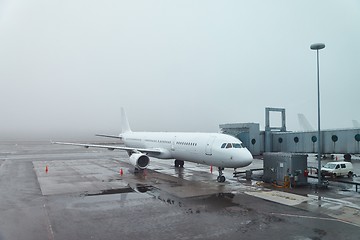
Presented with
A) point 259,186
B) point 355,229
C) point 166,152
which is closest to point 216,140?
point 259,186

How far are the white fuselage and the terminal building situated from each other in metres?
3.79

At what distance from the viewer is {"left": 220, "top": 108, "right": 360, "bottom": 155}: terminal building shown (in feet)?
72.9

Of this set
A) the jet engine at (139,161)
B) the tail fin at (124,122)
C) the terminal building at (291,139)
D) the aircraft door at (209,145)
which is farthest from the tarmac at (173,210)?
the tail fin at (124,122)

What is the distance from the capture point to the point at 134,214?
1417 cm

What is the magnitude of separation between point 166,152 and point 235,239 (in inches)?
759

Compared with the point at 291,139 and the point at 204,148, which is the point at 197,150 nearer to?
the point at 204,148

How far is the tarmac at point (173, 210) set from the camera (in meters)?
11.7

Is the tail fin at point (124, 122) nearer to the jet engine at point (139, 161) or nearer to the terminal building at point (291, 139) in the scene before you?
the jet engine at point (139, 161)

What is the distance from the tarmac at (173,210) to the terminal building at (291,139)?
9.71 feet

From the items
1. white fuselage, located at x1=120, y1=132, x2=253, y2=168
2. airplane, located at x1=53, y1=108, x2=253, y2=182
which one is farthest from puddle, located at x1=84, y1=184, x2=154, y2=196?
white fuselage, located at x1=120, y1=132, x2=253, y2=168

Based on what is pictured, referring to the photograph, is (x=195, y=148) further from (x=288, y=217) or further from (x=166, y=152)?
(x=288, y=217)

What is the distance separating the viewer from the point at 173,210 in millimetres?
14883

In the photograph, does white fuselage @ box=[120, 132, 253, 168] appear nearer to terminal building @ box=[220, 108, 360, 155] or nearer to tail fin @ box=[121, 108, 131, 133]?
terminal building @ box=[220, 108, 360, 155]

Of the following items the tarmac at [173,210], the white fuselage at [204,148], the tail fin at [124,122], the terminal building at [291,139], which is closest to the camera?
the tarmac at [173,210]
